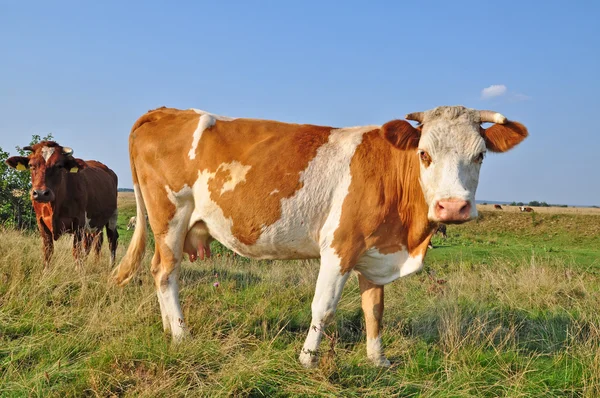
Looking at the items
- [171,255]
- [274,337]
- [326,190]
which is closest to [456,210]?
[326,190]

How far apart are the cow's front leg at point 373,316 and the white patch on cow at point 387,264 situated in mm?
261

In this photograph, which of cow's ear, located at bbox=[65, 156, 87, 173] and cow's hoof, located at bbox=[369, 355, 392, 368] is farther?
cow's ear, located at bbox=[65, 156, 87, 173]

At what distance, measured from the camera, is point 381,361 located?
17.3 ft

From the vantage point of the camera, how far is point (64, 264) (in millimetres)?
7898

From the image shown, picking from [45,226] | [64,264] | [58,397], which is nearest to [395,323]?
[58,397]

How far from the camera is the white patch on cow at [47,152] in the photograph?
31.2 ft

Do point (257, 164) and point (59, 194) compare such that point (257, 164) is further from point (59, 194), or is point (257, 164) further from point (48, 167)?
point (59, 194)

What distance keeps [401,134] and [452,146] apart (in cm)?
58

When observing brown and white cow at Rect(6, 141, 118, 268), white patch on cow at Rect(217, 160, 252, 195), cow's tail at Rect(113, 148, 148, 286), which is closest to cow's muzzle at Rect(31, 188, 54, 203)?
brown and white cow at Rect(6, 141, 118, 268)

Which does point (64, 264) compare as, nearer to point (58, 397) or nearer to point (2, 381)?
point (2, 381)

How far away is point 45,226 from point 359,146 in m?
7.06

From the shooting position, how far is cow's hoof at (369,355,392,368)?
203 inches

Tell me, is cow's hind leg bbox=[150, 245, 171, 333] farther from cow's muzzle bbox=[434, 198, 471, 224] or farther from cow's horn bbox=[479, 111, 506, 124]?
cow's horn bbox=[479, 111, 506, 124]

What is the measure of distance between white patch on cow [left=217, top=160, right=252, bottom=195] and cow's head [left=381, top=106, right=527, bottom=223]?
4.87 ft
